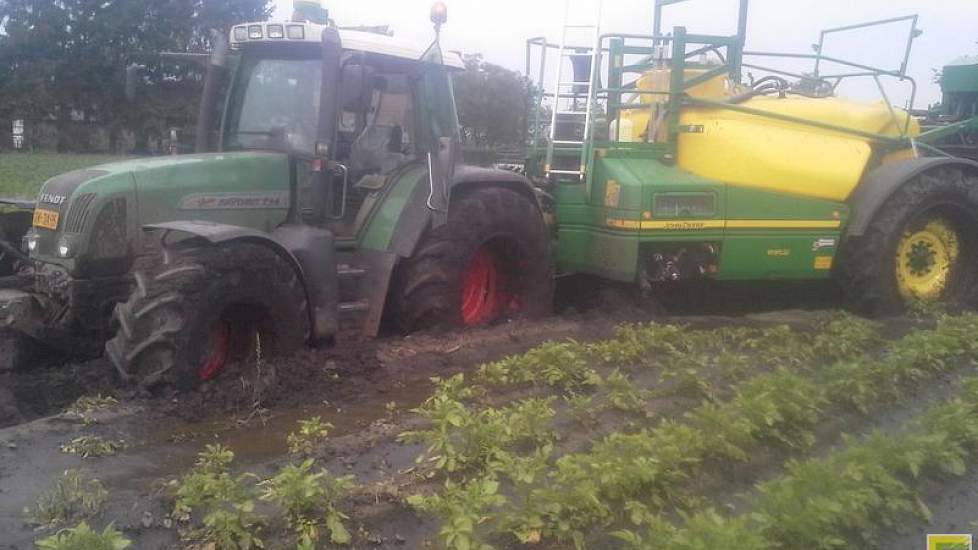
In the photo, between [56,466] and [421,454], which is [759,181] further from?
[56,466]

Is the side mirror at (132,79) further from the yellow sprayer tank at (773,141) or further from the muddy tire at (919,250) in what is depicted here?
the muddy tire at (919,250)

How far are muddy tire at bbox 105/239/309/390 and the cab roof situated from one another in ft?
5.70

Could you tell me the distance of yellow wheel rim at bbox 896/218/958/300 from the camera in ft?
30.4

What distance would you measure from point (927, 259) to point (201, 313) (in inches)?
271

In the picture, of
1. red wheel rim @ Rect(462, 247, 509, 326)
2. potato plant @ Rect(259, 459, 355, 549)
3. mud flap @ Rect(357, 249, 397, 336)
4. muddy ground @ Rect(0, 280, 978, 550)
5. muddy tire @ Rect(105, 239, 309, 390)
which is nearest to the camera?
potato plant @ Rect(259, 459, 355, 549)

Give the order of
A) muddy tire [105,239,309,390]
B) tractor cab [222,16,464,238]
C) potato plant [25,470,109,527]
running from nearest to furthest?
potato plant [25,470,109,527] → muddy tire [105,239,309,390] → tractor cab [222,16,464,238]

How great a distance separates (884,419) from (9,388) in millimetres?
5122

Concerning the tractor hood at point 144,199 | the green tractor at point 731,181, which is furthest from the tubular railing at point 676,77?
the tractor hood at point 144,199

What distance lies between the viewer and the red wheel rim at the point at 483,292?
27.0ft

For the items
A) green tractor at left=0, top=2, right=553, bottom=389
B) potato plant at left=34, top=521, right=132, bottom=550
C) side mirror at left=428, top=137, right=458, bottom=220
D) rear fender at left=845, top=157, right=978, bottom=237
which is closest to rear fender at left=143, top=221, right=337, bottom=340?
green tractor at left=0, top=2, right=553, bottom=389

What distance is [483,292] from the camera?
27.6ft

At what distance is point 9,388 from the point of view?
5996 mm

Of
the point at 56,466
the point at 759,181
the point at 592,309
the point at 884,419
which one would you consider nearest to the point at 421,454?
the point at 56,466

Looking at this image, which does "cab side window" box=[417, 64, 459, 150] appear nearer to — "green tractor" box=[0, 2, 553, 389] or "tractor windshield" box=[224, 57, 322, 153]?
"green tractor" box=[0, 2, 553, 389]
